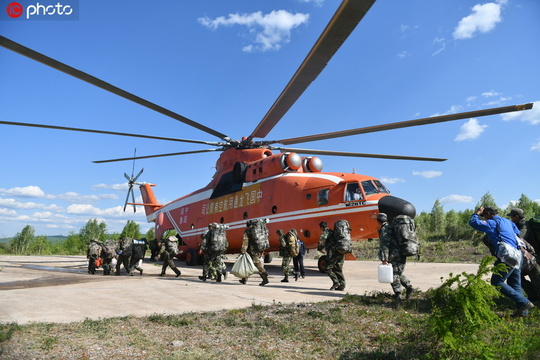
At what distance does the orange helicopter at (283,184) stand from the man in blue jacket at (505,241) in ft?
10.5

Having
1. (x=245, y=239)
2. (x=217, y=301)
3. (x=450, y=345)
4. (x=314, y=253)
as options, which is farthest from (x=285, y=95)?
(x=314, y=253)

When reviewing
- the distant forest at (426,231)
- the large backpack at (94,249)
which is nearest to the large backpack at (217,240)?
the large backpack at (94,249)

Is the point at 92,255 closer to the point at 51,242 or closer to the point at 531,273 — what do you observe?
the point at 531,273

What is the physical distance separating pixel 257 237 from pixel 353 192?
149 inches

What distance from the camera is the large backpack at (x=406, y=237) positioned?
21.1 feet

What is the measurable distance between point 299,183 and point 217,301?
658 cm

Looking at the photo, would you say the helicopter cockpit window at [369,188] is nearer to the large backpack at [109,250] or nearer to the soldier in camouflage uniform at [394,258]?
the soldier in camouflage uniform at [394,258]

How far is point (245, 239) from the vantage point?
356 inches

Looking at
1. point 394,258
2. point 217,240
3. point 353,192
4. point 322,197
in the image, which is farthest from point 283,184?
point 394,258

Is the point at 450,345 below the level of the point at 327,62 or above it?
below

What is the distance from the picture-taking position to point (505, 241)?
5.11 m

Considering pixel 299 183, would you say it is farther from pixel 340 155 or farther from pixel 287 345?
pixel 287 345

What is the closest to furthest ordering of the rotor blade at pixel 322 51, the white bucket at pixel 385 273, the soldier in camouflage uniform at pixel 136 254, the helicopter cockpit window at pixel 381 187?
the rotor blade at pixel 322 51 < the white bucket at pixel 385 273 < the helicopter cockpit window at pixel 381 187 < the soldier in camouflage uniform at pixel 136 254

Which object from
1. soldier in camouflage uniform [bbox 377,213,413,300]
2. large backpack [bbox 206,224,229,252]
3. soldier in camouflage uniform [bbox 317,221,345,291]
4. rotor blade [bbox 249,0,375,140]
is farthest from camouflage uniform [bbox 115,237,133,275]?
soldier in camouflage uniform [bbox 377,213,413,300]
